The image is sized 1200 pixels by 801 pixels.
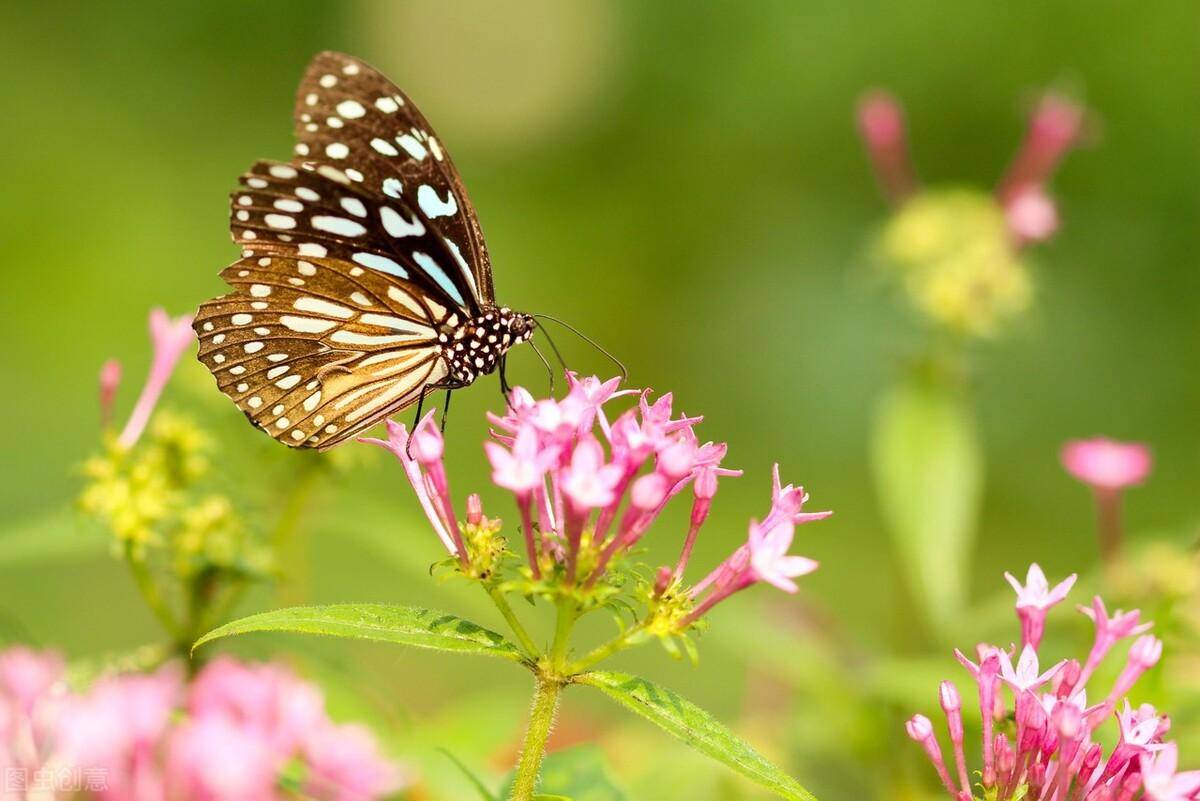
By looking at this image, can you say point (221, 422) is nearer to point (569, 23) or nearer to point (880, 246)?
point (880, 246)

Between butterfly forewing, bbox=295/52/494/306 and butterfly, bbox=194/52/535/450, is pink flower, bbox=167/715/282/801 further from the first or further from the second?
butterfly forewing, bbox=295/52/494/306

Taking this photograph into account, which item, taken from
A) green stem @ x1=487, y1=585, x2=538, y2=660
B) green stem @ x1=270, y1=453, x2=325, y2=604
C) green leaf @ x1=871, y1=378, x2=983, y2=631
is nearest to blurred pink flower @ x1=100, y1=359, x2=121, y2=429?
green stem @ x1=270, y1=453, x2=325, y2=604

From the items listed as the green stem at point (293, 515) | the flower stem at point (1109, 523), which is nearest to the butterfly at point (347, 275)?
the green stem at point (293, 515)

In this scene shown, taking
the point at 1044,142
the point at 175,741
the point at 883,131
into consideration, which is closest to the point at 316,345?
the point at 175,741

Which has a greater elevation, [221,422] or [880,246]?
[880,246]

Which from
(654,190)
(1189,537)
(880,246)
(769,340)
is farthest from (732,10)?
(1189,537)

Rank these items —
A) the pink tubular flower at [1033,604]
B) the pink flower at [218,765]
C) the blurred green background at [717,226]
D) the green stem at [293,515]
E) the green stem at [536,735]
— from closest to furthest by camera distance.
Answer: the pink flower at [218,765] → the green stem at [536,735] → the pink tubular flower at [1033,604] → the green stem at [293,515] → the blurred green background at [717,226]

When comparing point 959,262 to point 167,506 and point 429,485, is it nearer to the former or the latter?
point 429,485

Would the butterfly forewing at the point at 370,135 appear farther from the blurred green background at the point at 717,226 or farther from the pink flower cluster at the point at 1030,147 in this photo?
the blurred green background at the point at 717,226
